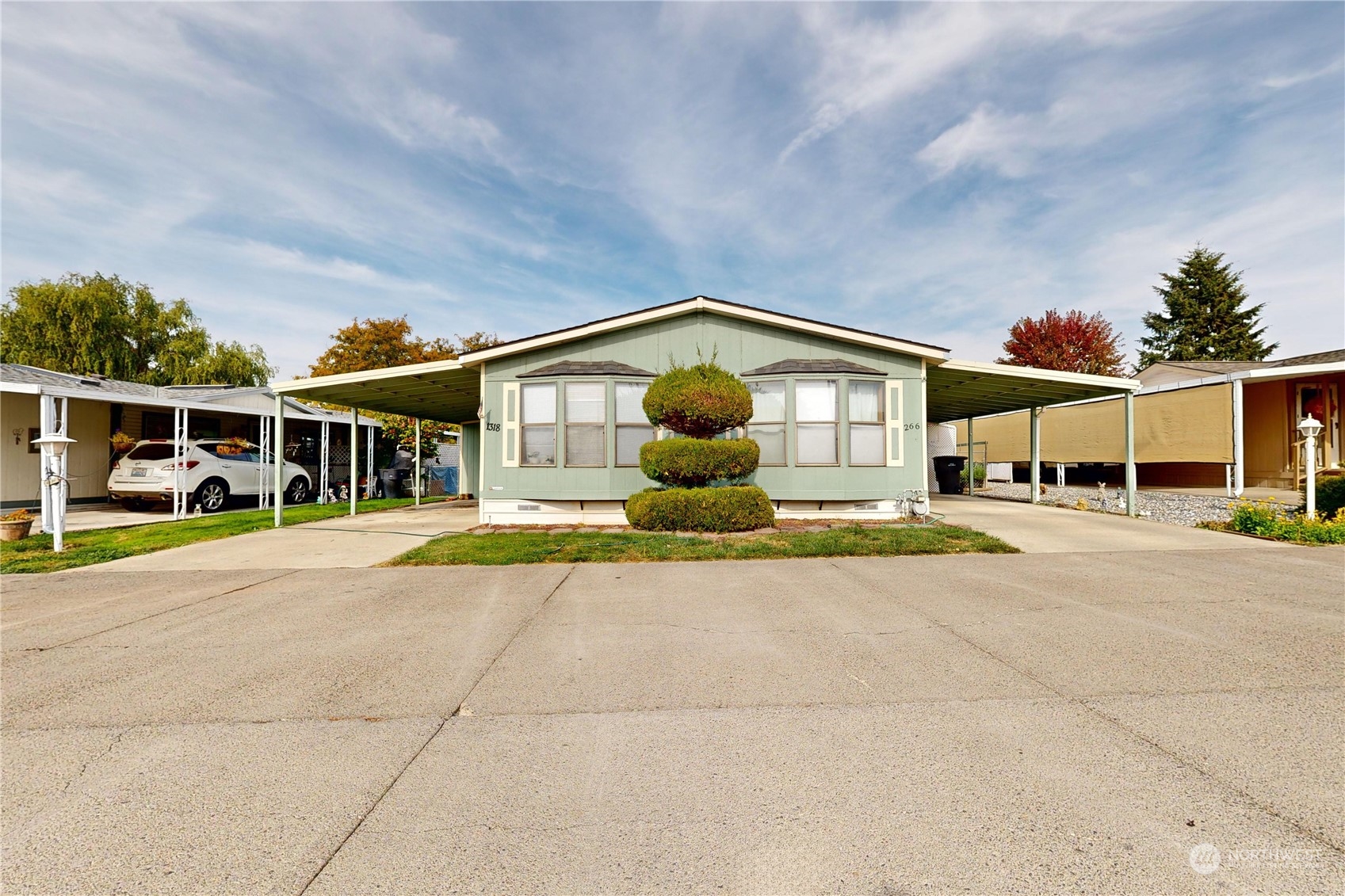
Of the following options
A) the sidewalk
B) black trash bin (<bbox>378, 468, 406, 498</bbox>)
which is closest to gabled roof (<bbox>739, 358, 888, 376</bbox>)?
the sidewalk

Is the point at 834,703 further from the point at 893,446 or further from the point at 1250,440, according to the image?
the point at 1250,440

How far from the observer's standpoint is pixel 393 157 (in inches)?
512

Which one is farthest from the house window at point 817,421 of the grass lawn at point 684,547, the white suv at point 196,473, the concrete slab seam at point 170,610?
the white suv at point 196,473

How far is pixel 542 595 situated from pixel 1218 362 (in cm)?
1851

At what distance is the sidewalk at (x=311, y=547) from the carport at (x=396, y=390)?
4.09 feet

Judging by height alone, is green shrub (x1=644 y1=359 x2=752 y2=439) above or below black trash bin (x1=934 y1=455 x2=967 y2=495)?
above

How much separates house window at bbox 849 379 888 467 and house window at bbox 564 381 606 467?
4.47m

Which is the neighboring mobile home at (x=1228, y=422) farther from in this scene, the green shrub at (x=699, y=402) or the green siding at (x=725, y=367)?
the green shrub at (x=699, y=402)

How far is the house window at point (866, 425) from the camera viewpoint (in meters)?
10.5

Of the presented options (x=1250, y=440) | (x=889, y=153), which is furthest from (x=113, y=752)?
(x=1250, y=440)

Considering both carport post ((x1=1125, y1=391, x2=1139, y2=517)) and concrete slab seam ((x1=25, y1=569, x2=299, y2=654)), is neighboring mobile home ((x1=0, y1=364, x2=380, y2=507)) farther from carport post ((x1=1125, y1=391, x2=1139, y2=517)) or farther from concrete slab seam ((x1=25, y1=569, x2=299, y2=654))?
carport post ((x1=1125, y1=391, x2=1139, y2=517))

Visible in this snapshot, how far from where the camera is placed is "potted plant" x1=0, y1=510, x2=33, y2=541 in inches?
353

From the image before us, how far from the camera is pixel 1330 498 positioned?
9758 mm

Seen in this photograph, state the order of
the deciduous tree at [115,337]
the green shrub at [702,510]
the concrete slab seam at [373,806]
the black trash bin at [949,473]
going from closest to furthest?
the concrete slab seam at [373,806] → the green shrub at [702,510] → the black trash bin at [949,473] → the deciduous tree at [115,337]
